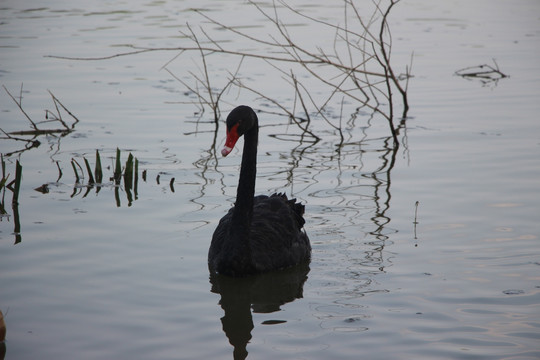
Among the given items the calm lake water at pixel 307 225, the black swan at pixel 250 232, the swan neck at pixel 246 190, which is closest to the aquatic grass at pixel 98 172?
the calm lake water at pixel 307 225

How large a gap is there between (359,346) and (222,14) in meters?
15.0

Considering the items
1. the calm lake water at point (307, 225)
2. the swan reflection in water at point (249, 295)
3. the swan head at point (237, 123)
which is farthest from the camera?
the swan head at point (237, 123)

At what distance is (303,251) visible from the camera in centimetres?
618

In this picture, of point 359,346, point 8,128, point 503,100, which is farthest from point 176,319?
point 503,100

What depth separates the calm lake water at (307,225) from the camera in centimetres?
493

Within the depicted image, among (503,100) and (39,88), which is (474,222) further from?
(39,88)

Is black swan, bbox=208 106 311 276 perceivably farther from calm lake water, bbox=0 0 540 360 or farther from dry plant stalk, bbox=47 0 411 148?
dry plant stalk, bbox=47 0 411 148

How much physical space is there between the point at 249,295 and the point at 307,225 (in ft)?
4.81

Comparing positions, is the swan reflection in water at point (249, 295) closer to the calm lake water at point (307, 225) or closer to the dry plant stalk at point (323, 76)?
the calm lake water at point (307, 225)

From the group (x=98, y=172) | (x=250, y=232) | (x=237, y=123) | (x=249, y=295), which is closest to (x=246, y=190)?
(x=250, y=232)

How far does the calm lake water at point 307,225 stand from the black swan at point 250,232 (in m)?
0.15

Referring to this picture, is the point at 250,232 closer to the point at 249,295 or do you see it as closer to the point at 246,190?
the point at 246,190

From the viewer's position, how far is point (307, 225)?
277 inches

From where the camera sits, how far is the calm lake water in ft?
16.2
